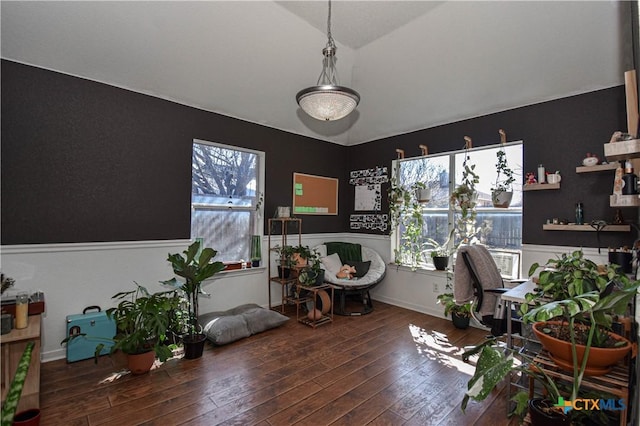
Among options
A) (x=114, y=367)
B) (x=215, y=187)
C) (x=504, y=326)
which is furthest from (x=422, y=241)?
(x=114, y=367)

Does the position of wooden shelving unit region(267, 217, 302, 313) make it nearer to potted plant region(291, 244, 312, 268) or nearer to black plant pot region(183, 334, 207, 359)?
potted plant region(291, 244, 312, 268)

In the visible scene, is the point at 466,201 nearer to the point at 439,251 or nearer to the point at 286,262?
the point at 439,251

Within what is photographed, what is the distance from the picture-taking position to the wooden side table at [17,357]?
6.36ft

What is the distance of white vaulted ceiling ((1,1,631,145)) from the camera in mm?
2605

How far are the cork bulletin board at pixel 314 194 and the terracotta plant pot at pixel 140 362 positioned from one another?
8.71 feet

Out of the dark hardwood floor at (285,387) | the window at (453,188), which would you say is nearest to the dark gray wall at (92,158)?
the dark hardwood floor at (285,387)

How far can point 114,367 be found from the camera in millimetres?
2711

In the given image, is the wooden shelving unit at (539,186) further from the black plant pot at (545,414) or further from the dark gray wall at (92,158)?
the dark gray wall at (92,158)

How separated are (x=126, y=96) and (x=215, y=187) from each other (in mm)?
1337

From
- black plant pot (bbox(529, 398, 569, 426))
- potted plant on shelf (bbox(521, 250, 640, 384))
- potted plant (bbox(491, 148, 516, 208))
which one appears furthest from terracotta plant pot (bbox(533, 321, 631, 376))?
potted plant (bbox(491, 148, 516, 208))

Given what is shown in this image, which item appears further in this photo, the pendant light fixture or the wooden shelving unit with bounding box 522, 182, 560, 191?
the wooden shelving unit with bounding box 522, 182, 560, 191

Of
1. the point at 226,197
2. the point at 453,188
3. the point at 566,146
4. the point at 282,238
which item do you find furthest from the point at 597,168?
the point at 226,197

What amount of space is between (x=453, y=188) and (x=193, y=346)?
3.58 meters

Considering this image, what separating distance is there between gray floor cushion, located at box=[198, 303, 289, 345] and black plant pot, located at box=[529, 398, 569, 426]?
102 inches
